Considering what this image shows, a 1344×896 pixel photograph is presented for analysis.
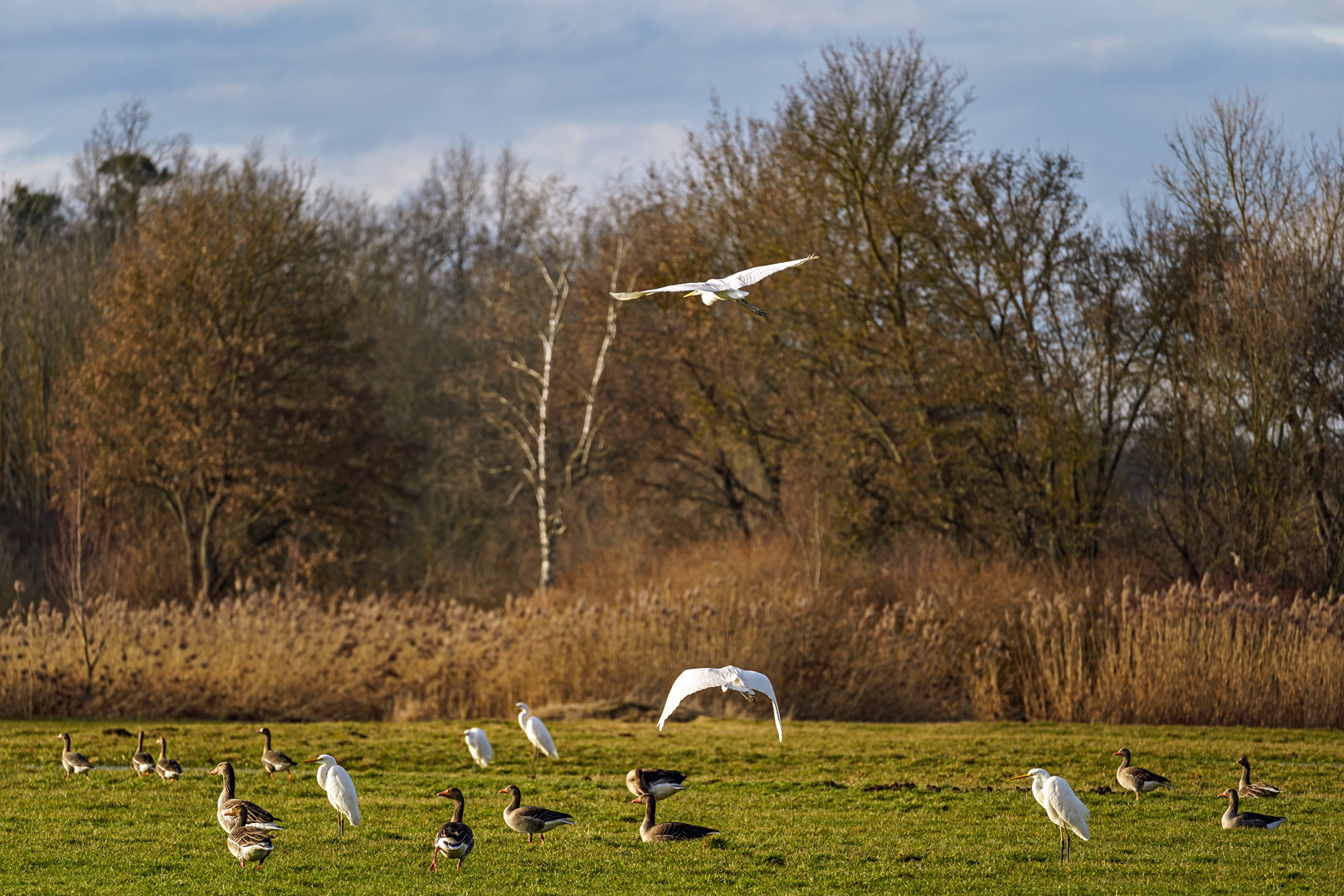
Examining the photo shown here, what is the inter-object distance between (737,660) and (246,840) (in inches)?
416

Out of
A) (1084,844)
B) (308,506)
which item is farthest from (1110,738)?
(308,506)

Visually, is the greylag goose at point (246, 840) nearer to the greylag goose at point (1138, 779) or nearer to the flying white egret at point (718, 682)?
the flying white egret at point (718, 682)

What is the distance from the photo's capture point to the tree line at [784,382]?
21578 millimetres

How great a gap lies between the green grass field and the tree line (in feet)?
22.3

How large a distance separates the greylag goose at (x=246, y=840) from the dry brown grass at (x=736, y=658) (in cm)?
964

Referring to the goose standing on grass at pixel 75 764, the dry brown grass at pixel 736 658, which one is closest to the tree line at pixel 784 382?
the dry brown grass at pixel 736 658

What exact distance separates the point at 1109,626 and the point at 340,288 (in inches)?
814

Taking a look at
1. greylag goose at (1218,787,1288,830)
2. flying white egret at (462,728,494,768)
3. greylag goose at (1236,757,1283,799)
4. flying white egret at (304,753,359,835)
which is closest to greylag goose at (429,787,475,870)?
flying white egret at (304,753,359,835)

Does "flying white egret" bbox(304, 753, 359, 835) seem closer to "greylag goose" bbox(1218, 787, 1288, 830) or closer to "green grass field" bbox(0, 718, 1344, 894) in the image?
"green grass field" bbox(0, 718, 1344, 894)

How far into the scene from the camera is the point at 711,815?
9.80 m

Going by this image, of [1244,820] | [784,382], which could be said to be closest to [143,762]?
[1244,820]

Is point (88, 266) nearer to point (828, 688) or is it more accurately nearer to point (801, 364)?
point (801, 364)

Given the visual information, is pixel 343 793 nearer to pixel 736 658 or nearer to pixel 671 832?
pixel 671 832

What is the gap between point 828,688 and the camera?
17688 mm
